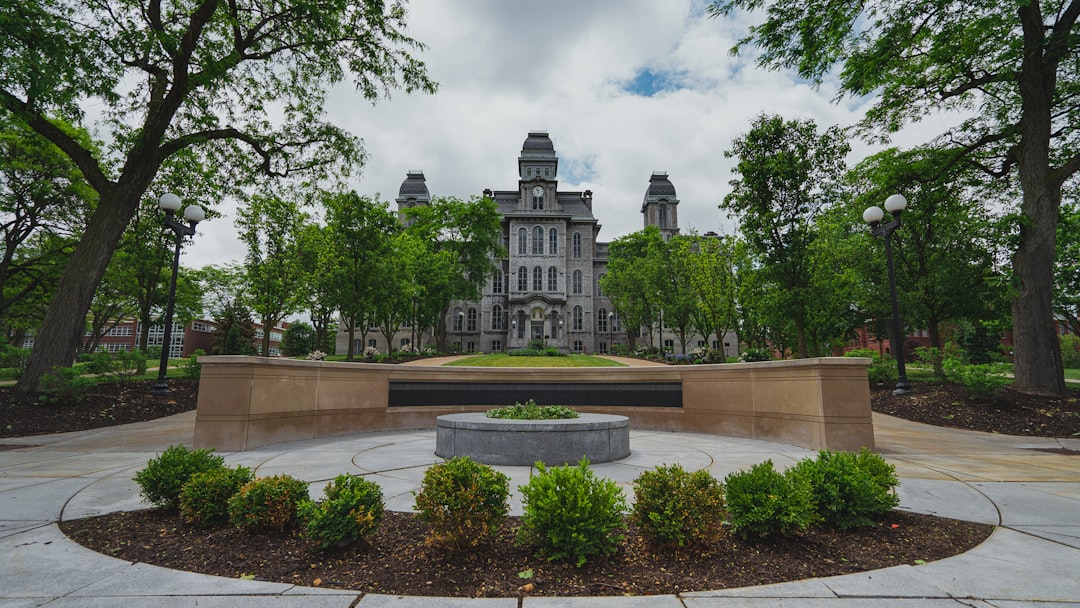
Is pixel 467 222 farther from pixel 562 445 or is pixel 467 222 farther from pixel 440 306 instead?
pixel 562 445

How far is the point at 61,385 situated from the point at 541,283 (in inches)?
1715

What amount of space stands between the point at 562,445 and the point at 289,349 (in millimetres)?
60950

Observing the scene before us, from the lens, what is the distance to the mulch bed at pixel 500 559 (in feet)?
10.1

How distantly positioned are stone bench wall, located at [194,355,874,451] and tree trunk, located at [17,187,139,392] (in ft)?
28.1

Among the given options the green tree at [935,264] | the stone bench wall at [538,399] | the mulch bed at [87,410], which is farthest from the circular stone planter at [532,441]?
the green tree at [935,264]

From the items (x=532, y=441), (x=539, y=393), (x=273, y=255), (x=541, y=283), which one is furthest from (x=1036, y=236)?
(x=541, y=283)

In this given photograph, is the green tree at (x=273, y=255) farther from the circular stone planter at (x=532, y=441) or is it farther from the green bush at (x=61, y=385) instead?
the circular stone planter at (x=532, y=441)

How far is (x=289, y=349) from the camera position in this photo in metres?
58.7

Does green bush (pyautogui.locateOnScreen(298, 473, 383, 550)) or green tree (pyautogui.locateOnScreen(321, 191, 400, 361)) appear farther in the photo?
green tree (pyautogui.locateOnScreen(321, 191, 400, 361))

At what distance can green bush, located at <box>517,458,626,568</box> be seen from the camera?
3336mm

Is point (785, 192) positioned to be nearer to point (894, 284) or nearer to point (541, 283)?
point (894, 284)

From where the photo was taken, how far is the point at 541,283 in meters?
53.6

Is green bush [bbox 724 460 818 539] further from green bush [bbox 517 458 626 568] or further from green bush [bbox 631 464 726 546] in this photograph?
green bush [bbox 517 458 626 568]

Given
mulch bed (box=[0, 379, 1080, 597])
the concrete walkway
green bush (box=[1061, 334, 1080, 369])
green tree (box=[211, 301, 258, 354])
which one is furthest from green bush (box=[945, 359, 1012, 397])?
green tree (box=[211, 301, 258, 354])
